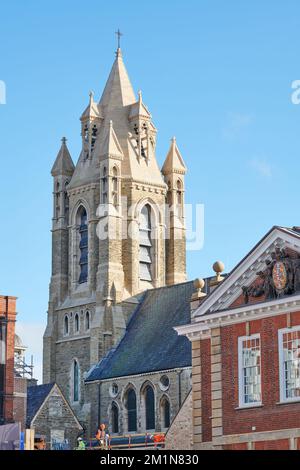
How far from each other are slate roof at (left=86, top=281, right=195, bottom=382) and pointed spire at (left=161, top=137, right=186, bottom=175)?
398 inches

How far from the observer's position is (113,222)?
8375 cm

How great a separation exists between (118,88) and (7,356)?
37640mm

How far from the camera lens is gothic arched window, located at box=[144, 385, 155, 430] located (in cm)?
7462

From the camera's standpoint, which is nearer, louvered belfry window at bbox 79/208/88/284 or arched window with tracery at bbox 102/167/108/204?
arched window with tracery at bbox 102/167/108/204

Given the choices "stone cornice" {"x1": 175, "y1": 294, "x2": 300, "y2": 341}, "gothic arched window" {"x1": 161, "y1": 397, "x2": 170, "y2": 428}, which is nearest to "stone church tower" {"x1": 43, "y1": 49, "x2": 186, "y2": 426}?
"gothic arched window" {"x1": 161, "y1": 397, "x2": 170, "y2": 428}

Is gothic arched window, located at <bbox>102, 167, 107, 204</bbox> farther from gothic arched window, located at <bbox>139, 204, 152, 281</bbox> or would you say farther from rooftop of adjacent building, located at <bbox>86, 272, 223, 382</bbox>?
rooftop of adjacent building, located at <bbox>86, 272, 223, 382</bbox>

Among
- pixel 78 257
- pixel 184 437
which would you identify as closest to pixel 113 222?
pixel 78 257

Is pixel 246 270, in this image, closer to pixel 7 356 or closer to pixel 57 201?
pixel 7 356

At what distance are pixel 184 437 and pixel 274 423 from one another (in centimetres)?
1983

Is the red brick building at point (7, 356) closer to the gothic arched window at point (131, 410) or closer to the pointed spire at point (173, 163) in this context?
the gothic arched window at point (131, 410)

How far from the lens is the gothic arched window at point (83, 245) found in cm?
8681

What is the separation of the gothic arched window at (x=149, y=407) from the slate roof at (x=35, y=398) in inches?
225
